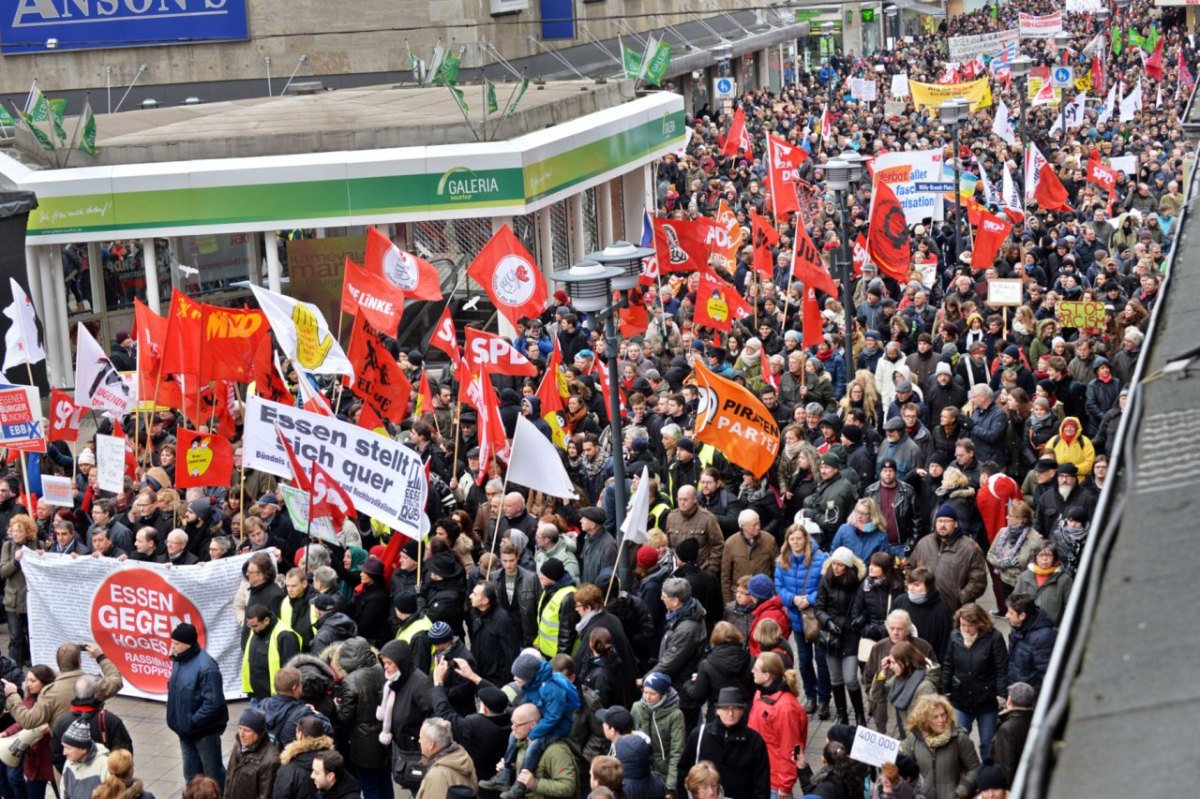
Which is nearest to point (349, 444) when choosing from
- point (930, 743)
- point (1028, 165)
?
point (930, 743)

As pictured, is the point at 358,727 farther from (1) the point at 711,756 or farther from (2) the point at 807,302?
(2) the point at 807,302

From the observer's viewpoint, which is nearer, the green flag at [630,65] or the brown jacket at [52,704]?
the brown jacket at [52,704]

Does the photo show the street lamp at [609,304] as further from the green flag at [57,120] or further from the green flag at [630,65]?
the green flag at [630,65]

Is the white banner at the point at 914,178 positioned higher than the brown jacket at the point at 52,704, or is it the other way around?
the white banner at the point at 914,178

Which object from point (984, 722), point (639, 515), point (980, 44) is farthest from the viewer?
point (980, 44)

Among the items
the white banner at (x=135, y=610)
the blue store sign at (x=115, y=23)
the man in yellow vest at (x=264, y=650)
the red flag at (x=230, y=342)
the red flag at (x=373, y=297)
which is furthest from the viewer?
the blue store sign at (x=115, y=23)

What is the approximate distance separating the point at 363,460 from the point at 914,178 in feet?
42.0

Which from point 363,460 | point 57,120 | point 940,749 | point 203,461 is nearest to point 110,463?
point 203,461

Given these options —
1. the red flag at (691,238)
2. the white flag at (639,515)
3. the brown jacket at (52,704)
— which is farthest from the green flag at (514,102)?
the brown jacket at (52,704)

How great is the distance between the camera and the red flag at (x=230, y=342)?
15.6 m

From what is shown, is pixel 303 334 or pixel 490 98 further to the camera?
pixel 490 98

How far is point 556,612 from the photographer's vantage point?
10688 mm

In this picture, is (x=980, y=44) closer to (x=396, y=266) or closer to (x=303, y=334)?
(x=396, y=266)

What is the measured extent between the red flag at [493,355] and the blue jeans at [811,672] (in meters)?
4.41
